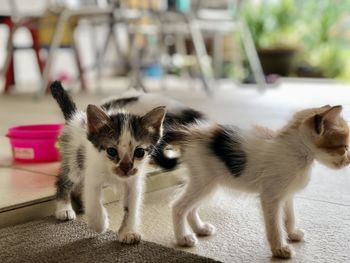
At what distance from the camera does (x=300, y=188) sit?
48.4 inches

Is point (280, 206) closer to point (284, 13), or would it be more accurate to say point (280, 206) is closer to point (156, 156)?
point (156, 156)

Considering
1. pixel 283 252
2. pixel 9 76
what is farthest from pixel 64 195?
pixel 9 76

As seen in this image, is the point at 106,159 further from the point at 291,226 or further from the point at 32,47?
the point at 32,47

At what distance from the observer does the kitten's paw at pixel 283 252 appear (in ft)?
3.92

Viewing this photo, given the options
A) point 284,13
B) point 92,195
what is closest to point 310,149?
point 92,195

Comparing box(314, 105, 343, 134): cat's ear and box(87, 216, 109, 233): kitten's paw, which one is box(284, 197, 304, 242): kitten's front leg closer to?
box(314, 105, 343, 134): cat's ear

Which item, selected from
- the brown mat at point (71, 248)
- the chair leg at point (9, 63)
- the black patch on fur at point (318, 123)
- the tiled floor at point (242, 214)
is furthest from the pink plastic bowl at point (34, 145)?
the chair leg at point (9, 63)

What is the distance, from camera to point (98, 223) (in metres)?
1.31

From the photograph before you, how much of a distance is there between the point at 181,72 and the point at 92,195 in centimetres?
551

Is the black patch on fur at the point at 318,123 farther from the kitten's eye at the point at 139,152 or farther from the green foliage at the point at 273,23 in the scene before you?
the green foliage at the point at 273,23

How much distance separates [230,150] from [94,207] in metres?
0.39

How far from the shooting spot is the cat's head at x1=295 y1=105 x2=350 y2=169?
45.6 inches

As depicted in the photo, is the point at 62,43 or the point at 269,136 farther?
the point at 62,43

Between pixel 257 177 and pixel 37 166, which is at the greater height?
pixel 257 177
